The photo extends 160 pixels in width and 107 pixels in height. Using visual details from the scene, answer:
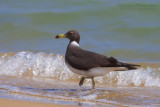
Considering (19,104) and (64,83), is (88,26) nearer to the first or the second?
(64,83)

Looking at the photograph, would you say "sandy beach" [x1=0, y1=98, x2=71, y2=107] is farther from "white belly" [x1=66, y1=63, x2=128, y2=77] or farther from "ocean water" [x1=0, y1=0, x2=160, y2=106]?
"white belly" [x1=66, y1=63, x2=128, y2=77]

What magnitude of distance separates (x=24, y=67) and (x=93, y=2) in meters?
4.47

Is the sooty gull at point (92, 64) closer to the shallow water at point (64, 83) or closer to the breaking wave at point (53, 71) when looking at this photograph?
the shallow water at point (64, 83)

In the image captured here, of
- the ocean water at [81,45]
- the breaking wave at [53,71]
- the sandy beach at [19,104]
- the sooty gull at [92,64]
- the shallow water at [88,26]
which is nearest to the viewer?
the sandy beach at [19,104]

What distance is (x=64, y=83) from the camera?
26.5 ft

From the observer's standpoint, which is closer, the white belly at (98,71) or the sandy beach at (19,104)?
the sandy beach at (19,104)

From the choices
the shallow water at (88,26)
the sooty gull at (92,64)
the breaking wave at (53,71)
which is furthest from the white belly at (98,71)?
the shallow water at (88,26)

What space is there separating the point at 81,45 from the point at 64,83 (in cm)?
233

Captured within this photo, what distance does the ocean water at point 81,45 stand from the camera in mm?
6590

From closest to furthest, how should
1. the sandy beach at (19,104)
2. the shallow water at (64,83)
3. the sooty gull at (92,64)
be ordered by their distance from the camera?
the sandy beach at (19,104), the shallow water at (64,83), the sooty gull at (92,64)

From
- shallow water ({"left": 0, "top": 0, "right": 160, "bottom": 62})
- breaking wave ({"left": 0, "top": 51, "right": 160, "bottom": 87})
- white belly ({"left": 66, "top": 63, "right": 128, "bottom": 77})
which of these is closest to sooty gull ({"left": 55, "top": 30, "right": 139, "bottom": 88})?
white belly ({"left": 66, "top": 63, "right": 128, "bottom": 77})

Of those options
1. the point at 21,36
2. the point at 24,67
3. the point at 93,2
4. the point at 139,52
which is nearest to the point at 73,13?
the point at 93,2

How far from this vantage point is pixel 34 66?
29.3 feet

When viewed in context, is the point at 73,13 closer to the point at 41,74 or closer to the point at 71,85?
the point at 41,74
